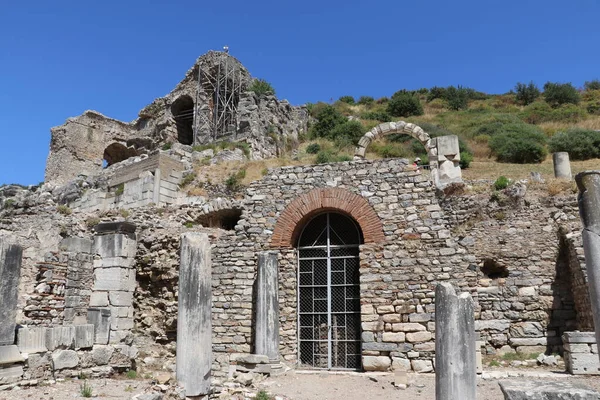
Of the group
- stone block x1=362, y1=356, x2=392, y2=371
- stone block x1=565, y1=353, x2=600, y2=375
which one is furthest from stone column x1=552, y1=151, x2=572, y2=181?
stone block x1=362, y1=356, x2=392, y2=371

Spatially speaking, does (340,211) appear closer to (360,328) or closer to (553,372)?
(360,328)

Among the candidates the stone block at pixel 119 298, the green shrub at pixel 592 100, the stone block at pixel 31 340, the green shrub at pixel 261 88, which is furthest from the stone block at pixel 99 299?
the green shrub at pixel 592 100

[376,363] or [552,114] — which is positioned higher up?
[552,114]

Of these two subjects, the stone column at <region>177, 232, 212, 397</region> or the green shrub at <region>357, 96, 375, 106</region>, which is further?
the green shrub at <region>357, 96, 375, 106</region>

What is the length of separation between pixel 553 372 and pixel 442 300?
15.6 feet

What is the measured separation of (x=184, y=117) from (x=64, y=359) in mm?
24524

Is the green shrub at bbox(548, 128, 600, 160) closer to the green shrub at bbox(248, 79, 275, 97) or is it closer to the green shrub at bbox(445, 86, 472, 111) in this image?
the green shrub at bbox(248, 79, 275, 97)

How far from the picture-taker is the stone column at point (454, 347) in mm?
6969

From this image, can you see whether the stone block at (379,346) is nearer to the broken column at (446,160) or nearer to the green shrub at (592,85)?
the broken column at (446,160)

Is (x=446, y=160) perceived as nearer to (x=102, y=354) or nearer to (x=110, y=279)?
(x=110, y=279)

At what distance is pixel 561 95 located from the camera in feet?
145

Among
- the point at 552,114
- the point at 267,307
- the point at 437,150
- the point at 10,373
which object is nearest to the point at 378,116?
the point at 552,114

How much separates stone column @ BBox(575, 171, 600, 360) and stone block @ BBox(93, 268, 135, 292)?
9.46m

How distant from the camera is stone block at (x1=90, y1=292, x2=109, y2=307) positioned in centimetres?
1113
